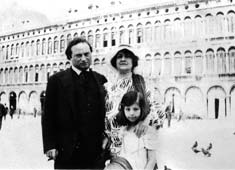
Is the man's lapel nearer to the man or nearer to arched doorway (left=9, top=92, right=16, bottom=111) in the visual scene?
the man

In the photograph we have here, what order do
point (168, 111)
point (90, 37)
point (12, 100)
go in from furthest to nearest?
point (12, 100), point (90, 37), point (168, 111)

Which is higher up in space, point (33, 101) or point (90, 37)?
point (90, 37)

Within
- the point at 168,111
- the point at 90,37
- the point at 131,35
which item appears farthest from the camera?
the point at 90,37

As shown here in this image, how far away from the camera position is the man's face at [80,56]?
2.81 meters

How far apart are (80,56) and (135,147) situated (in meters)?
0.79

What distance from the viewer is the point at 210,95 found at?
2781 millimetres

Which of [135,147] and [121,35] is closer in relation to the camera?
[135,147]

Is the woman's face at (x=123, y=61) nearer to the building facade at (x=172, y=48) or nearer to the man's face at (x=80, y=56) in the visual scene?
the building facade at (x=172, y=48)

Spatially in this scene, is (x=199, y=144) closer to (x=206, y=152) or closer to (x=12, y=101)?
(x=206, y=152)

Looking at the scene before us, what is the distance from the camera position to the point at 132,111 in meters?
2.80

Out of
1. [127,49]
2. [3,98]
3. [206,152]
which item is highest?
[127,49]

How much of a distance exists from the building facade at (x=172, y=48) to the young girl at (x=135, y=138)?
0.19 meters

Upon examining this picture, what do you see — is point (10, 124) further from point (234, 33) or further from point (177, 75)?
point (234, 33)

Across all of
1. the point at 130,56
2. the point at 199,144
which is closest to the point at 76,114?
the point at 130,56
